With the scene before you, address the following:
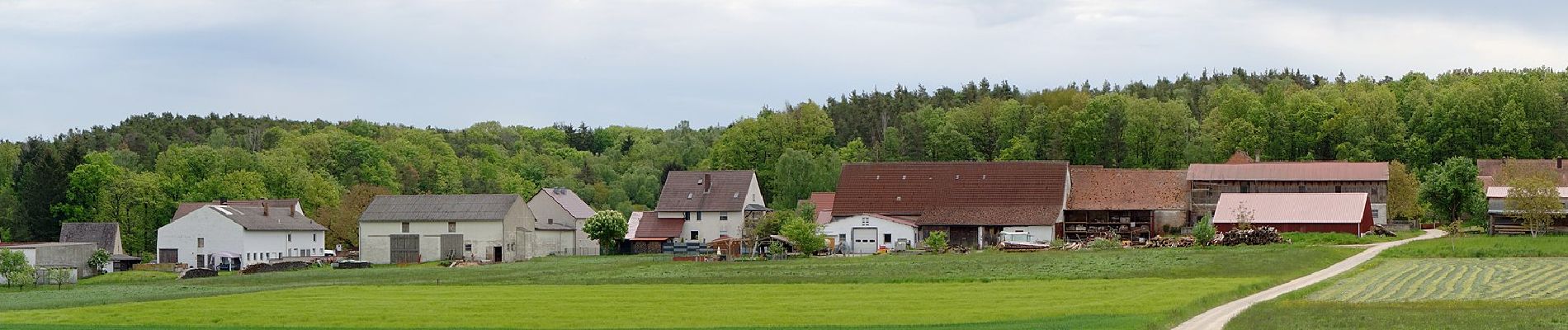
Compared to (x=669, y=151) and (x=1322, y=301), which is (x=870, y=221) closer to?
(x=1322, y=301)

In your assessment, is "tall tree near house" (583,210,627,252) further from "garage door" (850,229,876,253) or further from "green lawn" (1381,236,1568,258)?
"green lawn" (1381,236,1568,258)

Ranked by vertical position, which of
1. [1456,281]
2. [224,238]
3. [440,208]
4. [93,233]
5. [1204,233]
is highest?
[440,208]

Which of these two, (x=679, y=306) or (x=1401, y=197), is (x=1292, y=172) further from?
(x=679, y=306)

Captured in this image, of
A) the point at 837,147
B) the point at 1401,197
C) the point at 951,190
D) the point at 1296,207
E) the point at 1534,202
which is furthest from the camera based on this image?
the point at 837,147

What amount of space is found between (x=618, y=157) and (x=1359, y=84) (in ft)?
234

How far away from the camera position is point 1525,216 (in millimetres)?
71875

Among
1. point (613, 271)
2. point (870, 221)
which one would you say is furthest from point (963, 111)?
point (613, 271)

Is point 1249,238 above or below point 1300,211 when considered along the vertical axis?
below

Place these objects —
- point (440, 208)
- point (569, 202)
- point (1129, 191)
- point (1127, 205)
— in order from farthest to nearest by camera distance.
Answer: point (569, 202) < point (440, 208) < point (1129, 191) < point (1127, 205)

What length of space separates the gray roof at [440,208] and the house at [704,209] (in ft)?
27.6

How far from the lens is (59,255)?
77.4 meters

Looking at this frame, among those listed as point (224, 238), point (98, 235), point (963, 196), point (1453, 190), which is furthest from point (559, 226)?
point (1453, 190)

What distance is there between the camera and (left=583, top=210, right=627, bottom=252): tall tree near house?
296ft

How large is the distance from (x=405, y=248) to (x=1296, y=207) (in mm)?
45634
